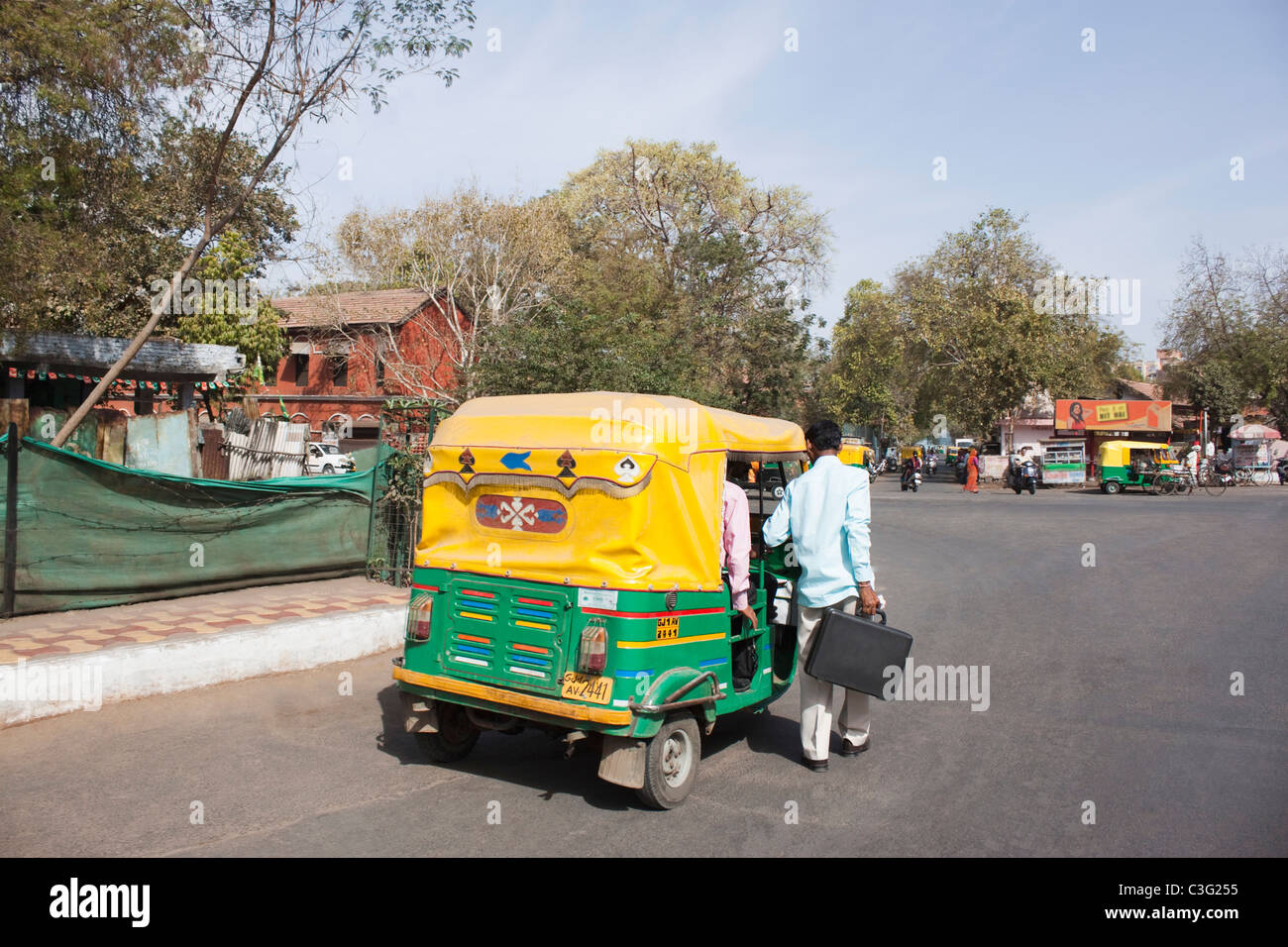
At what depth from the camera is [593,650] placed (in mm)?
4762

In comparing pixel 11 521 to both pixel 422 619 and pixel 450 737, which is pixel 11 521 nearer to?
pixel 422 619

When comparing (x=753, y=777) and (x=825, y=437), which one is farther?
(x=825, y=437)

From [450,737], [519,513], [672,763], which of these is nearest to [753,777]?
[672,763]

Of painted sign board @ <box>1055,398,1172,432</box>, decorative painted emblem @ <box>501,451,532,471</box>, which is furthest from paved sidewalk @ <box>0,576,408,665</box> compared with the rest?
painted sign board @ <box>1055,398,1172,432</box>

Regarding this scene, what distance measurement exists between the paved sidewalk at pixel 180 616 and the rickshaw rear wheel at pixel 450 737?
303 centimetres

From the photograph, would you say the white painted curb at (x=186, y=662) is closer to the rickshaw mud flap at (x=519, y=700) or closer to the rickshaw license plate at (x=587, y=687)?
the rickshaw mud flap at (x=519, y=700)

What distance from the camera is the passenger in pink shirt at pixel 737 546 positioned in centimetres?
548

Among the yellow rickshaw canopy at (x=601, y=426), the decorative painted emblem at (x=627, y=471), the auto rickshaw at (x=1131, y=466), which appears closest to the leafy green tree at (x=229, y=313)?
the yellow rickshaw canopy at (x=601, y=426)

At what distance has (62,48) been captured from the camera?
32.9 ft

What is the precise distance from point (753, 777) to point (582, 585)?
5.57ft

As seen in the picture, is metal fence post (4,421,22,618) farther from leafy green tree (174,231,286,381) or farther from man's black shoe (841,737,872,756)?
leafy green tree (174,231,286,381)

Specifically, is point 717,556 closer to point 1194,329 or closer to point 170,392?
point 170,392

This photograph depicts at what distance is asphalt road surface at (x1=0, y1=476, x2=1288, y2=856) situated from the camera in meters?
4.50

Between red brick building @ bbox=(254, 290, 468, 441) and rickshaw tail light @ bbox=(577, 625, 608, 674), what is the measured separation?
29.1m
